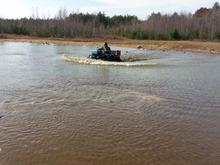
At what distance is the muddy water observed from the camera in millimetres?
10484

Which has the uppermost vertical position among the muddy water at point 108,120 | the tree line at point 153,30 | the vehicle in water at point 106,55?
the tree line at point 153,30

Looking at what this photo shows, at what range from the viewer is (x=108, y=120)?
1400 cm

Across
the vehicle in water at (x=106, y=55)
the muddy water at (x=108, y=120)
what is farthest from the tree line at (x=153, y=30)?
the muddy water at (x=108, y=120)

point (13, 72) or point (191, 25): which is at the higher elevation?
point (191, 25)

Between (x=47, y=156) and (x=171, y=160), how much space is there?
3.49 meters

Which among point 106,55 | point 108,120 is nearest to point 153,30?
point 106,55

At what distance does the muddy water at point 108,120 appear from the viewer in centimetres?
1048

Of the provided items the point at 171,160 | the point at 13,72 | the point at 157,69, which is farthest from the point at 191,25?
the point at 171,160

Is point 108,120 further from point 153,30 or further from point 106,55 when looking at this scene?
point 153,30

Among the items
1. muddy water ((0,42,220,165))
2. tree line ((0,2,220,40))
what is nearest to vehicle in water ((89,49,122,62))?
muddy water ((0,42,220,165))

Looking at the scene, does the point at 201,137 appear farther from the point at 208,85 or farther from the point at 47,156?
the point at 208,85

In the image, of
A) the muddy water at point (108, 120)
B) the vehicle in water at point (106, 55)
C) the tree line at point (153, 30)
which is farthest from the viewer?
the tree line at point (153, 30)

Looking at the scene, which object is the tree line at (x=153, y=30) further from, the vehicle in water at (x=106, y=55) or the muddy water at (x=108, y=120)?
the muddy water at (x=108, y=120)

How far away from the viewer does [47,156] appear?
1022 centimetres
